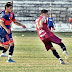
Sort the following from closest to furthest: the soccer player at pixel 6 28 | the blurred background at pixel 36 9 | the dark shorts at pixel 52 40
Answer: the dark shorts at pixel 52 40 → the soccer player at pixel 6 28 → the blurred background at pixel 36 9

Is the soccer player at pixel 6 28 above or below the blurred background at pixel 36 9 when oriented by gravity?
above

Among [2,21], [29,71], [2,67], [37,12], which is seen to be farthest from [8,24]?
[37,12]

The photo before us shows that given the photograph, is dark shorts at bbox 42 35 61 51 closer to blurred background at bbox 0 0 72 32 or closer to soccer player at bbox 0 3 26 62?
soccer player at bbox 0 3 26 62

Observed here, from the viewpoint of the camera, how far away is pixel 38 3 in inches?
1291

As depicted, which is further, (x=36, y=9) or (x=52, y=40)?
(x=36, y=9)

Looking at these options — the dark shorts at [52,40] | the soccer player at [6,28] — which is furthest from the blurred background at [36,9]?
the dark shorts at [52,40]

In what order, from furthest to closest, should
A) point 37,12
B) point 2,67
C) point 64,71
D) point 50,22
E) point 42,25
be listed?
1. point 37,12
2. point 50,22
3. point 42,25
4. point 2,67
5. point 64,71

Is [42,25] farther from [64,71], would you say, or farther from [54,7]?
[54,7]

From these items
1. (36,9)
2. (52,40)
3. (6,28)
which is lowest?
(36,9)

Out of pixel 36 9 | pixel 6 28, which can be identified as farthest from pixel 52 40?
pixel 36 9

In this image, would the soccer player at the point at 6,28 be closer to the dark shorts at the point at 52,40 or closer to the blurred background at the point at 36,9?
the dark shorts at the point at 52,40

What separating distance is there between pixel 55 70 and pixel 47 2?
2554 cm

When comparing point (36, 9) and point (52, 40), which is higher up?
point (52, 40)

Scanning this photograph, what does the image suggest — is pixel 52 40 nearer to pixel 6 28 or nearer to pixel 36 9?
pixel 6 28
